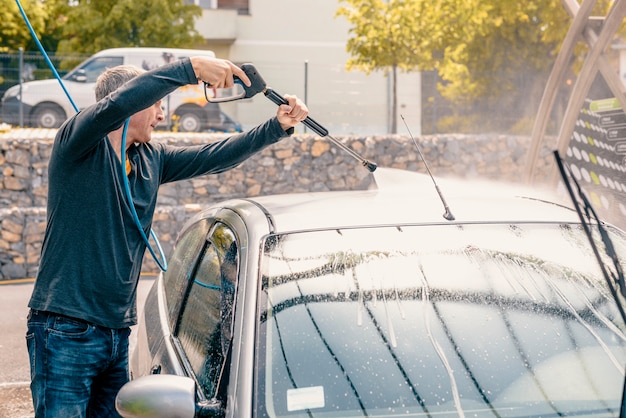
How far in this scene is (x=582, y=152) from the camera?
5434mm

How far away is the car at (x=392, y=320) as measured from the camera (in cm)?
242

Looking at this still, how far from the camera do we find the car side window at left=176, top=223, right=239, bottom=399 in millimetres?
2613

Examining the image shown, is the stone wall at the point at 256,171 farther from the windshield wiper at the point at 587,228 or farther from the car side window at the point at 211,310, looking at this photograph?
the windshield wiper at the point at 587,228

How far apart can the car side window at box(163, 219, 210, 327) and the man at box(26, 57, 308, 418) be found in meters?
0.43

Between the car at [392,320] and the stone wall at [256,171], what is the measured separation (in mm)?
7248

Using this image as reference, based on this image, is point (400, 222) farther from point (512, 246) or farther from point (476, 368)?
point (476, 368)

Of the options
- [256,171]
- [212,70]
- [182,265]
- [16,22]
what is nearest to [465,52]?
[256,171]

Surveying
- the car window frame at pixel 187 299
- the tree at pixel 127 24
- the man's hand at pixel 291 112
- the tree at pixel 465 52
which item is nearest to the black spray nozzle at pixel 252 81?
the man's hand at pixel 291 112

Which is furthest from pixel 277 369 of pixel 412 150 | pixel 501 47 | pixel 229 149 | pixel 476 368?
pixel 501 47

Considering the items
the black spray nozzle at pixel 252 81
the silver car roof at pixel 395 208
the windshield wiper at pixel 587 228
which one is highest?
the black spray nozzle at pixel 252 81

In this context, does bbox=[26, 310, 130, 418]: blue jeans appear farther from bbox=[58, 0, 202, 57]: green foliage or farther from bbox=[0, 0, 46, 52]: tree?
bbox=[58, 0, 202, 57]: green foliage

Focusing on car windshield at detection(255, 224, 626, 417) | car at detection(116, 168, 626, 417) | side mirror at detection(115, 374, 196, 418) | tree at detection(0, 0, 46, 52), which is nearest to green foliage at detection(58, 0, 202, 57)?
tree at detection(0, 0, 46, 52)

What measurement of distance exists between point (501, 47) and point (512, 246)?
50.2ft

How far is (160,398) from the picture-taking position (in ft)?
7.75
